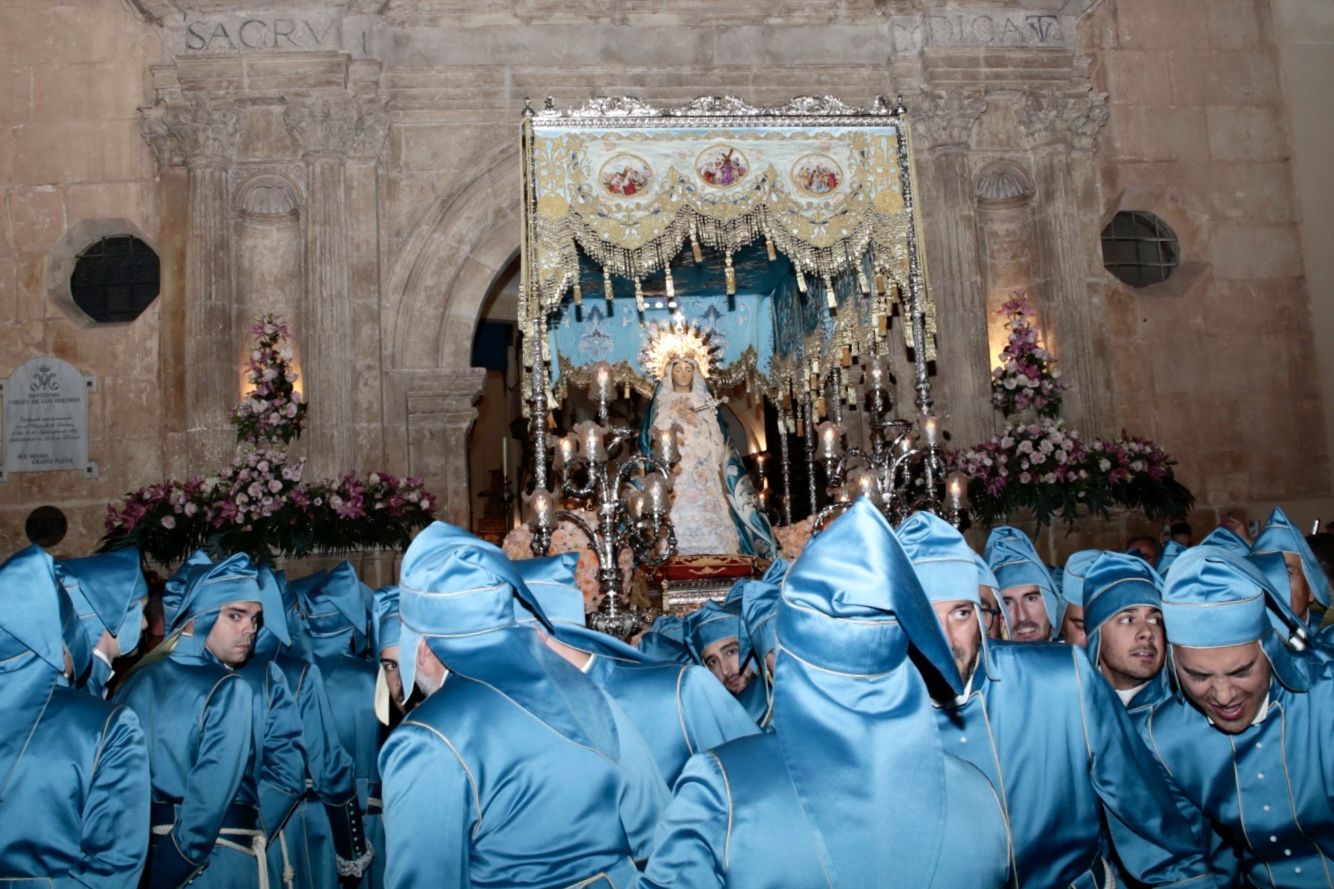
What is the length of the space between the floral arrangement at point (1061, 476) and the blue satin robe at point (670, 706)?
7.37m

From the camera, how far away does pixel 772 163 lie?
910 cm

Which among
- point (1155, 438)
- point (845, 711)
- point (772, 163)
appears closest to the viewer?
point (845, 711)

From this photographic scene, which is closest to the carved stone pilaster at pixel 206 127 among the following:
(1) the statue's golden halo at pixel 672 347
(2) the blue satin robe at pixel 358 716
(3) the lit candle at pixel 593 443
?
(1) the statue's golden halo at pixel 672 347

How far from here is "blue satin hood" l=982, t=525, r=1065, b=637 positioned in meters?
5.32

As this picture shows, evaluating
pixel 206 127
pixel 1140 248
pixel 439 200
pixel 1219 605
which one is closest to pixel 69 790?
pixel 1219 605

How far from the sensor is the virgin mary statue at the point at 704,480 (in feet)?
33.3

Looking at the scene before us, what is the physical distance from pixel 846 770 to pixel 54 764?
2408mm

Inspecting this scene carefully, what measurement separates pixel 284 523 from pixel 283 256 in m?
2.84

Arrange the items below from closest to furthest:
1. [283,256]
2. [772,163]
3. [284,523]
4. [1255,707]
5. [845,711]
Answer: [845,711] < [1255,707] < [772,163] < [284,523] < [283,256]

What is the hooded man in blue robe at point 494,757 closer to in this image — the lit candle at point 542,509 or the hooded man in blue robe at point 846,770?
the hooded man in blue robe at point 846,770

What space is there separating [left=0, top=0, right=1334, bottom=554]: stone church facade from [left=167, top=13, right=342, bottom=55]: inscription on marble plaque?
0.08 ft

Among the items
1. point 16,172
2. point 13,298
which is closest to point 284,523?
point 13,298

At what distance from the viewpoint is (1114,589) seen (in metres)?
4.14

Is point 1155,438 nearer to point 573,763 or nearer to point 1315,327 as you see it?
point 1315,327
